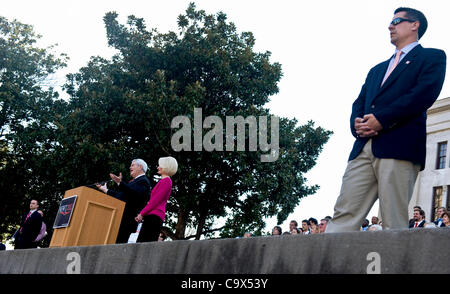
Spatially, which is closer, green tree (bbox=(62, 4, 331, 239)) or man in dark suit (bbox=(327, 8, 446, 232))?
man in dark suit (bbox=(327, 8, 446, 232))

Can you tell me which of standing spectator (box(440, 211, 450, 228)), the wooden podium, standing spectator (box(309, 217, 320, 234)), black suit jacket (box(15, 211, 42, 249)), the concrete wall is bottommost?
the concrete wall

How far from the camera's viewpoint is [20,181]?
3128 cm

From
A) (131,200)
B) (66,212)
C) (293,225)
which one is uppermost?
(293,225)

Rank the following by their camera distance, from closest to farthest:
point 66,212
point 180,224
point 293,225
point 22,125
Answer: point 66,212 → point 293,225 → point 180,224 → point 22,125

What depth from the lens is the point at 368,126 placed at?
427 centimetres

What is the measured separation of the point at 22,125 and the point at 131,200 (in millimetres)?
25193

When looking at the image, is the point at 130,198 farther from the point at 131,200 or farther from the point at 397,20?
the point at 397,20

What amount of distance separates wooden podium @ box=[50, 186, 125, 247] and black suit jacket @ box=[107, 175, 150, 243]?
167mm

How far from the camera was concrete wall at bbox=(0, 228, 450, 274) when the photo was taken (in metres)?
2.65

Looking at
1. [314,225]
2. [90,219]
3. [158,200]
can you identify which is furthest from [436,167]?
[90,219]

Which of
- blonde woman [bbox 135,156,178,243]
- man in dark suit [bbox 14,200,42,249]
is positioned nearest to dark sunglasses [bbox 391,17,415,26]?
blonde woman [bbox 135,156,178,243]

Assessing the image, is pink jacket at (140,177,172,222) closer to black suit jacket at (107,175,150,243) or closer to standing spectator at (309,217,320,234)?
black suit jacket at (107,175,150,243)

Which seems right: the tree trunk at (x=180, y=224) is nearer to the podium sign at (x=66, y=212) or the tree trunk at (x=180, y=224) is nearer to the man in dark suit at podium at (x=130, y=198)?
the man in dark suit at podium at (x=130, y=198)

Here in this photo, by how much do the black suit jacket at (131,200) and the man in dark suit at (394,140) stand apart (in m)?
4.70
